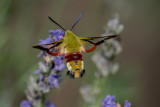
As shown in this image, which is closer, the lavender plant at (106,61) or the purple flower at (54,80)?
the purple flower at (54,80)

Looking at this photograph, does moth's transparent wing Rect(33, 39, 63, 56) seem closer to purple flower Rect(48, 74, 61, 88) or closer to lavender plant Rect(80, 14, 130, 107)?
purple flower Rect(48, 74, 61, 88)

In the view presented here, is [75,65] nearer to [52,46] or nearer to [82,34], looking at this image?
[52,46]

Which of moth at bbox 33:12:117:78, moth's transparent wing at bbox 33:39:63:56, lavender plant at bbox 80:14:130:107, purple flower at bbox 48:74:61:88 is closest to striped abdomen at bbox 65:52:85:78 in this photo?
moth at bbox 33:12:117:78

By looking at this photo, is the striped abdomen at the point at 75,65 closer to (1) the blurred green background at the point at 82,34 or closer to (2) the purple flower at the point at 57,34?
(2) the purple flower at the point at 57,34

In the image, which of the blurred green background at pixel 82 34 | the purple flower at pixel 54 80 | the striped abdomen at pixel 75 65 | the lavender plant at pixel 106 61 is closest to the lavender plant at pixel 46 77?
the purple flower at pixel 54 80

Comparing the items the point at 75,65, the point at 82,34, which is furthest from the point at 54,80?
the point at 82,34

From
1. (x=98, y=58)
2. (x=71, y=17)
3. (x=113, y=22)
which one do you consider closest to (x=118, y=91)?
(x=98, y=58)
